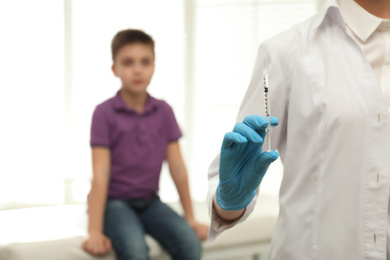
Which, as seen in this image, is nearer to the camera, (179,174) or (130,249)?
(130,249)

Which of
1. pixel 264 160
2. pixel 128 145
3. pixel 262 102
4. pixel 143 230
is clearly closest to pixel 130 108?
pixel 128 145

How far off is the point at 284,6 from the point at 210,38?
1.76ft

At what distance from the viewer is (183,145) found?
3.50 metres

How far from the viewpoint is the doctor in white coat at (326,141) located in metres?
0.82

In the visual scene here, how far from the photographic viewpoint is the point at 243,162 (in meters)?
0.81

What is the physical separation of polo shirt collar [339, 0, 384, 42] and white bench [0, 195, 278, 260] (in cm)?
123

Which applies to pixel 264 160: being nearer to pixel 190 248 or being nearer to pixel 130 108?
pixel 190 248

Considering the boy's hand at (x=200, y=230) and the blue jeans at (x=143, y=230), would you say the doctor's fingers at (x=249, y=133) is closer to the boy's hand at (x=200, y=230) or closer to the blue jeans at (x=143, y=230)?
the blue jeans at (x=143, y=230)

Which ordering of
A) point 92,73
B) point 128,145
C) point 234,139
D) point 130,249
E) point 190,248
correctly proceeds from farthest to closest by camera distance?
point 92,73 < point 128,145 < point 190,248 < point 130,249 < point 234,139

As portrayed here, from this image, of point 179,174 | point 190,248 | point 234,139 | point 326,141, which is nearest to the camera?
point 234,139

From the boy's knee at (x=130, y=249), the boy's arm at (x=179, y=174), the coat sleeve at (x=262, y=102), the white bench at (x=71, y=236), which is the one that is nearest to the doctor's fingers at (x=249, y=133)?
the coat sleeve at (x=262, y=102)

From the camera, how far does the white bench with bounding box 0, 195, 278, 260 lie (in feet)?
5.78

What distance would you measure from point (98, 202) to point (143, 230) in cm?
20

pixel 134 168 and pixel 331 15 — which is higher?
pixel 331 15
